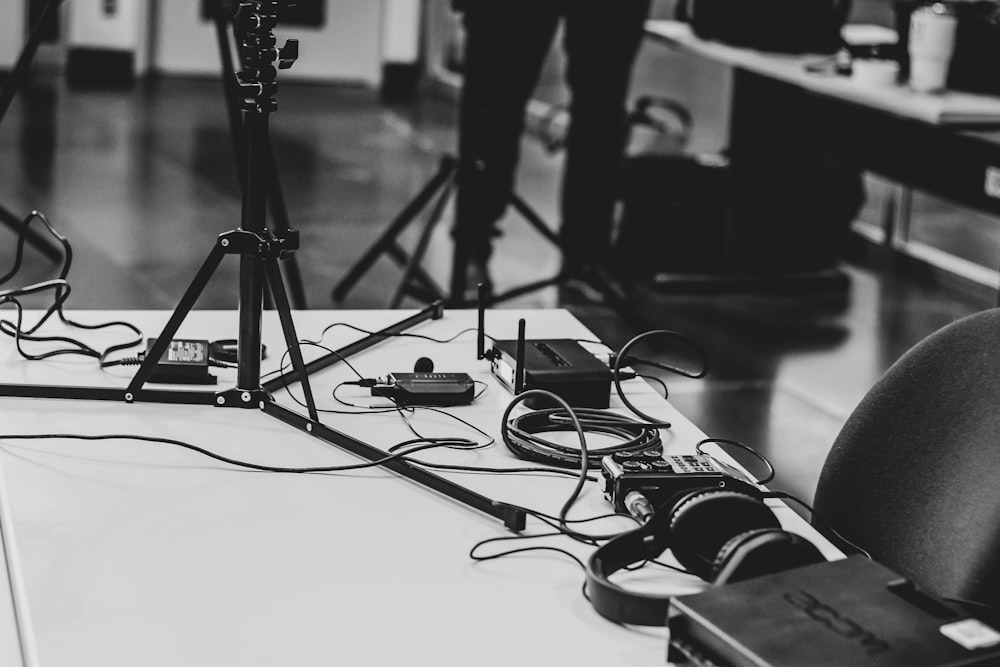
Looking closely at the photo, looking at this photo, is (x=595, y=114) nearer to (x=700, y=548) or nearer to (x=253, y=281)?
(x=253, y=281)

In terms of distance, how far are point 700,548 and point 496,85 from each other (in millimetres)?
3136

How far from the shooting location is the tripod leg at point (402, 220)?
346 cm

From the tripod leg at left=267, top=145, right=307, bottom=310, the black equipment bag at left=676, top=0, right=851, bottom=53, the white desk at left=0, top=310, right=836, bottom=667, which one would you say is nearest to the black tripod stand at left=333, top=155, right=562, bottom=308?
the tripod leg at left=267, top=145, right=307, bottom=310

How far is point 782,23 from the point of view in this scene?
12.7 feet

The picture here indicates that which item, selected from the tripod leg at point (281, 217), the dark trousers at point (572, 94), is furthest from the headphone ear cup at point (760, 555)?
the dark trousers at point (572, 94)

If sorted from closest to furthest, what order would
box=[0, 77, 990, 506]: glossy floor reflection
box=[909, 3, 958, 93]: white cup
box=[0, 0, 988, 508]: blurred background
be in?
1. box=[909, 3, 958, 93]: white cup
2. box=[0, 77, 990, 506]: glossy floor reflection
3. box=[0, 0, 988, 508]: blurred background

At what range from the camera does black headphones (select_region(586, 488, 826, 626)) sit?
3.00 feet

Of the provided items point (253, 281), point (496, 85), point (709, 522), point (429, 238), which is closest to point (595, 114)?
point (496, 85)

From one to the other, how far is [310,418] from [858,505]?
0.56 metres

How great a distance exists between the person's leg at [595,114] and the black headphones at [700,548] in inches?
112

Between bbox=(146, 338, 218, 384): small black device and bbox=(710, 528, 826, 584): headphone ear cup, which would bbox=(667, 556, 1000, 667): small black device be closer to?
bbox=(710, 528, 826, 584): headphone ear cup

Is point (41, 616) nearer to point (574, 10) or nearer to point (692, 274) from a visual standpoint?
point (574, 10)

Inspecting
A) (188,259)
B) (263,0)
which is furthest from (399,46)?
(263,0)

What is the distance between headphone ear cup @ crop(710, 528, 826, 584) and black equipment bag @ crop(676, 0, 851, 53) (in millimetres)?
3135
